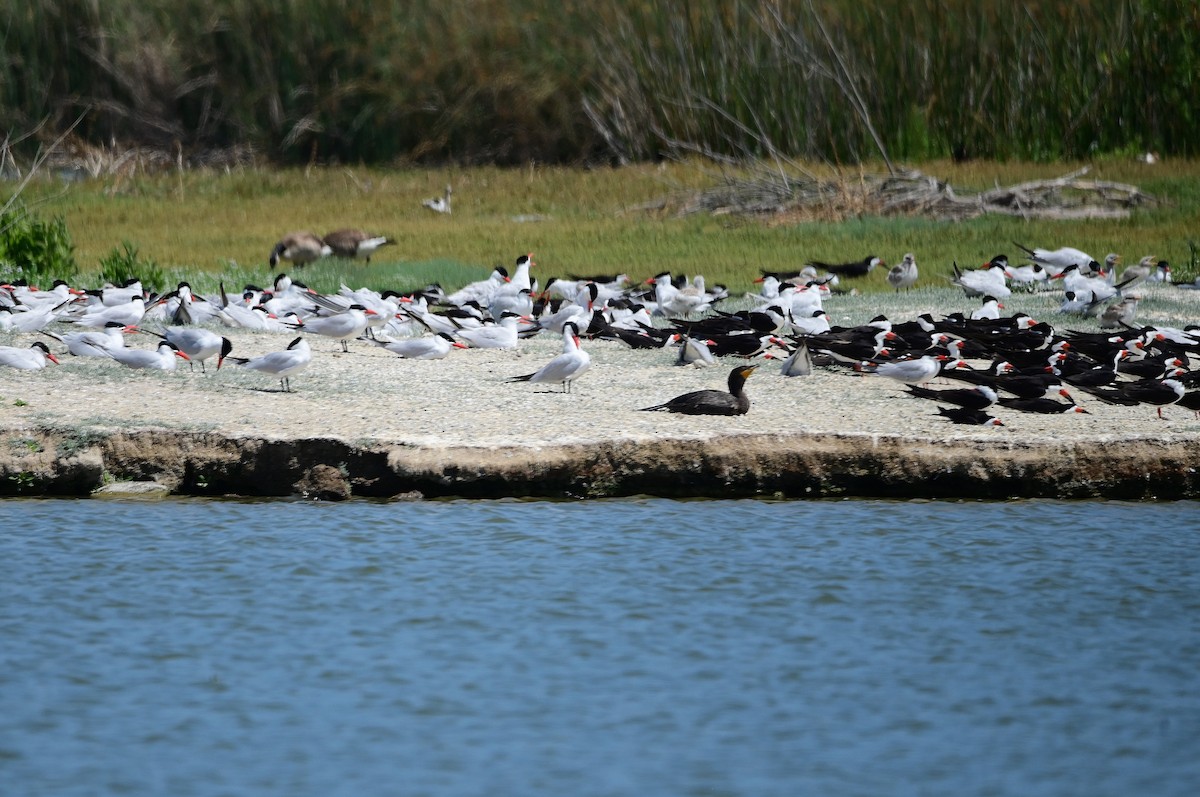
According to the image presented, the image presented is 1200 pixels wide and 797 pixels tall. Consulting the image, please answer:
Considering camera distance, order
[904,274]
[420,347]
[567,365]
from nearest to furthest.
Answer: [567,365]
[420,347]
[904,274]

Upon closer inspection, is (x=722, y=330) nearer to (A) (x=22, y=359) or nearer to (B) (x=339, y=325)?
(B) (x=339, y=325)

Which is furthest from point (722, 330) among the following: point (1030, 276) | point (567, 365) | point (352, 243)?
point (352, 243)

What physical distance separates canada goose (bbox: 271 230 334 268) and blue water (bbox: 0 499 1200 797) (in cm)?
972

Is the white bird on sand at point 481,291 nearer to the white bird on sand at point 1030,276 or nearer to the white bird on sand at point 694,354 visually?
the white bird on sand at point 694,354

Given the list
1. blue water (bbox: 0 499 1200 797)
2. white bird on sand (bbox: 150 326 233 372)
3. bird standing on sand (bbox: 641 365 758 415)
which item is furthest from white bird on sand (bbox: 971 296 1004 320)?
white bird on sand (bbox: 150 326 233 372)

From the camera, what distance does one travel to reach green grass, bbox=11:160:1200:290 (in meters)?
17.6

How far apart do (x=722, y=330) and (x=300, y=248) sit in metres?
7.02

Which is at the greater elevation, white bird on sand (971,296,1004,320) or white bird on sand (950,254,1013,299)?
white bird on sand (971,296,1004,320)

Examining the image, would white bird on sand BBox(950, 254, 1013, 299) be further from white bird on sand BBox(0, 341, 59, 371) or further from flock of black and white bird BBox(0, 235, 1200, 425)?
white bird on sand BBox(0, 341, 59, 371)

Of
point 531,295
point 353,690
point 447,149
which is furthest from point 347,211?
point 353,690

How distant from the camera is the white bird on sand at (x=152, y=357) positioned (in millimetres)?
10422

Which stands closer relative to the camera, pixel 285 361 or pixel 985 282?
pixel 285 361

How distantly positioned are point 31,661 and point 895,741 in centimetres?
313

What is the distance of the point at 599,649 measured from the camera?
20.1 ft
